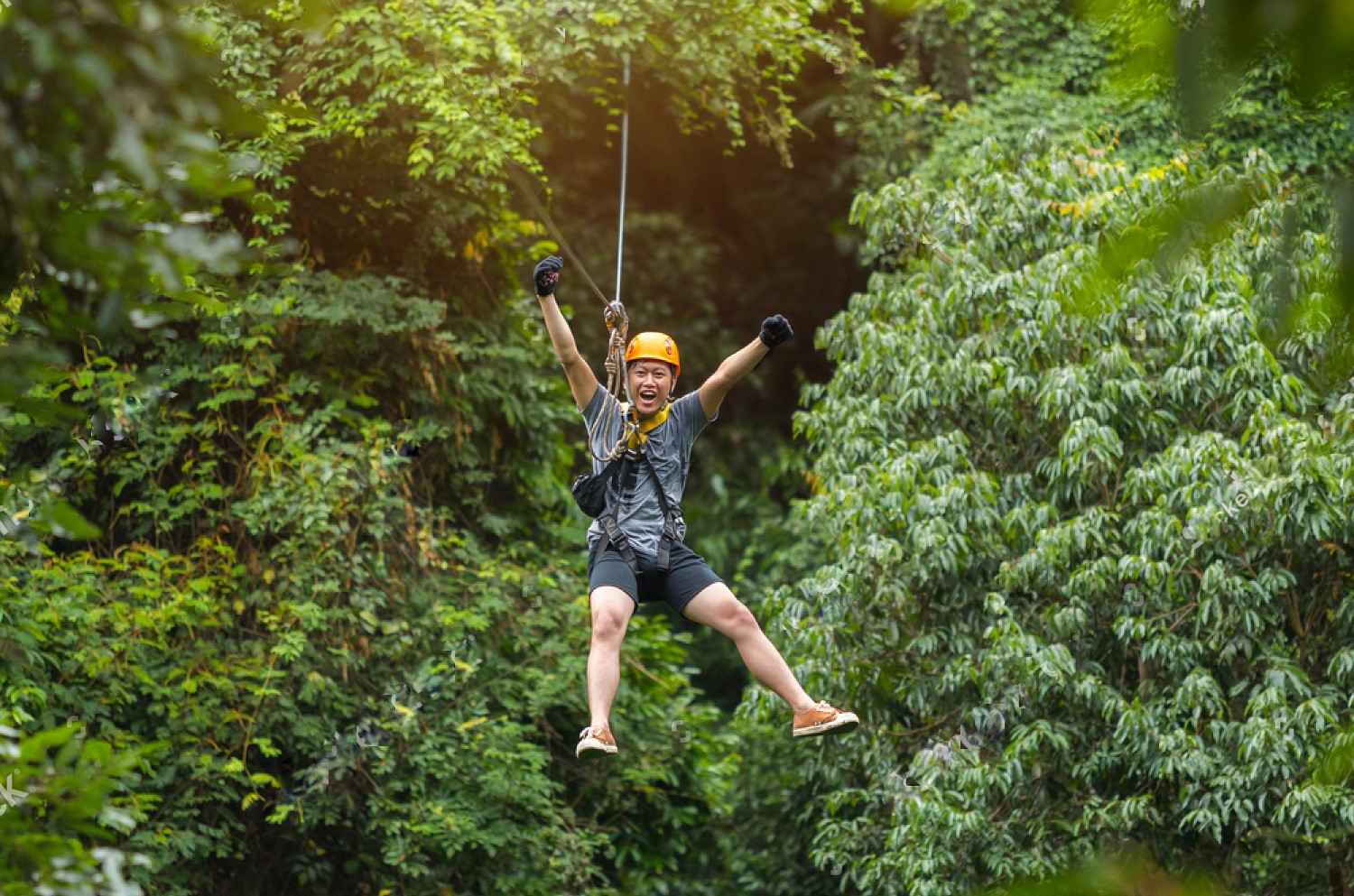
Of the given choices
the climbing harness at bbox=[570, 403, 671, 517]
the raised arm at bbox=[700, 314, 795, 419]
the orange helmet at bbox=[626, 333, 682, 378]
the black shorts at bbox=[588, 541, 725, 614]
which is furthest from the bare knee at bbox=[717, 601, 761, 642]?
the orange helmet at bbox=[626, 333, 682, 378]

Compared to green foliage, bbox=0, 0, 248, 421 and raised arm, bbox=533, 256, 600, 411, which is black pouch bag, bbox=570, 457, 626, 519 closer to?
raised arm, bbox=533, 256, 600, 411

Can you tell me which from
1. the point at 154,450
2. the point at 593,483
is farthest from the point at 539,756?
the point at 593,483

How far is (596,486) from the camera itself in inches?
225

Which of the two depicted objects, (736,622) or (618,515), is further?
(618,515)

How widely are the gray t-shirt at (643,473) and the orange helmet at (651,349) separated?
0.18 metres

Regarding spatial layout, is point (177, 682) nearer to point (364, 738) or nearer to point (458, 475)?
point (364, 738)

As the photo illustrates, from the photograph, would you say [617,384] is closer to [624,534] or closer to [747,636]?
[624,534]

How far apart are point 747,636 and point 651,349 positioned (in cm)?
106

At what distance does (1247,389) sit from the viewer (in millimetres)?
8430

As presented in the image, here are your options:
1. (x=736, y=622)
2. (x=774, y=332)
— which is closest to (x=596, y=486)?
(x=736, y=622)

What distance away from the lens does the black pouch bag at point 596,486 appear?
5.70m

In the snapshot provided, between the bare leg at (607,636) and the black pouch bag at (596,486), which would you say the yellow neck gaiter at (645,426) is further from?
the bare leg at (607,636)

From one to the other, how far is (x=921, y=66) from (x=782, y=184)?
134 inches

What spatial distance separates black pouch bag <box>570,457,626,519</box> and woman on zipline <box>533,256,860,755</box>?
2cm
